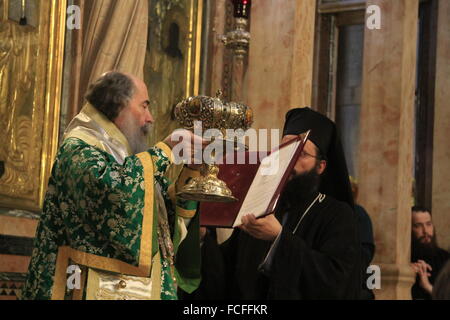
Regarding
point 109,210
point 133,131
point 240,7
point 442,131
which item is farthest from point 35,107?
point 442,131

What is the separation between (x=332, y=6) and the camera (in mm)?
12297

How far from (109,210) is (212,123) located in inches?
25.7

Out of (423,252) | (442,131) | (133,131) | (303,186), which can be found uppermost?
(442,131)

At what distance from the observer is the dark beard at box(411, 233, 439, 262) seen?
27.4 feet

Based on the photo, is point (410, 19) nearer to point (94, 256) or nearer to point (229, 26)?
point (229, 26)

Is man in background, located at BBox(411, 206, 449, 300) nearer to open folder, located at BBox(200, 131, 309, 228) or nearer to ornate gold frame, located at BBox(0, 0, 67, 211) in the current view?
ornate gold frame, located at BBox(0, 0, 67, 211)

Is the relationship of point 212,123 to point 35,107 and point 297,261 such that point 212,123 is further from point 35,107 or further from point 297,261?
point 35,107

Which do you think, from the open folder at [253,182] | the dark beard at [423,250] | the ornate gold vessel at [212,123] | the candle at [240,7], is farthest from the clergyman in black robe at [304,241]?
the dark beard at [423,250]

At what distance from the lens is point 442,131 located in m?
11.3

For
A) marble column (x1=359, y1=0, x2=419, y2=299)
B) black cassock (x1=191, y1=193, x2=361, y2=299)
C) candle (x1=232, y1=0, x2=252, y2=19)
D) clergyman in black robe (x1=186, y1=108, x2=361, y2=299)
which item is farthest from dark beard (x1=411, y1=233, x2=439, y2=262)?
black cassock (x1=191, y1=193, x2=361, y2=299)

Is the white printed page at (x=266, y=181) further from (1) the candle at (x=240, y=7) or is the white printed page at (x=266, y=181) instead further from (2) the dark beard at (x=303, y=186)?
(1) the candle at (x=240, y=7)

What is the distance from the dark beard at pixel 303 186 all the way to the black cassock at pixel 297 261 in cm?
3
